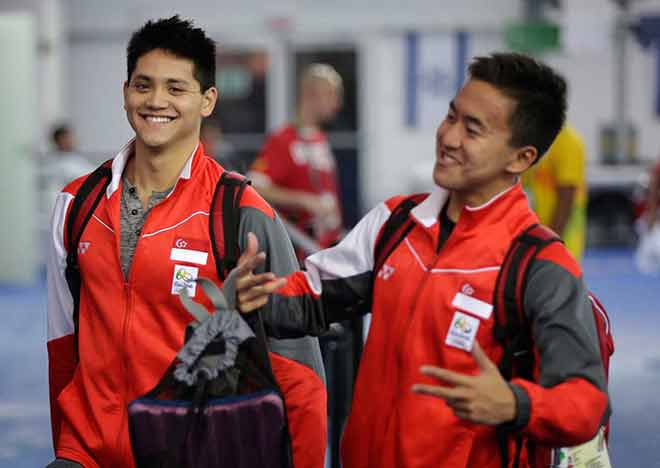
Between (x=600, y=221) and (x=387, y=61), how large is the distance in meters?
5.24

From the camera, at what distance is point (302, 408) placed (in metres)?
2.73

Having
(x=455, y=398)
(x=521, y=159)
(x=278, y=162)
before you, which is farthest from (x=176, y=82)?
(x=278, y=162)

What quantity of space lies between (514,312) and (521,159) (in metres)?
0.34

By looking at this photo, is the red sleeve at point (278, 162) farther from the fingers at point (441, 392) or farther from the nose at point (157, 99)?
the fingers at point (441, 392)

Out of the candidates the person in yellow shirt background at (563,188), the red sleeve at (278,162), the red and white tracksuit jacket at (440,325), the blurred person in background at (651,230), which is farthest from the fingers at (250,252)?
the blurred person in background at (651,230)

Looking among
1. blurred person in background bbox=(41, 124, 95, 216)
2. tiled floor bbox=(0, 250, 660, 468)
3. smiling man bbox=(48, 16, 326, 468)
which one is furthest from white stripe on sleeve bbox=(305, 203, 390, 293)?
blurred person in background bbox=(41, 124, 95, 216)

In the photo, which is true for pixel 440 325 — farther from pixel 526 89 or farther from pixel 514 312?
pixel 526 89

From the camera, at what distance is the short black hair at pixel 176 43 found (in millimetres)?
2793

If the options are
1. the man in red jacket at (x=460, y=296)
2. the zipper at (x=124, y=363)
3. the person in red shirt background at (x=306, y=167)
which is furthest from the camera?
the person in red shirt background at (x=306, y=167)

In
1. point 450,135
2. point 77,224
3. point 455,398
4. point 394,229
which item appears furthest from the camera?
point 77,224

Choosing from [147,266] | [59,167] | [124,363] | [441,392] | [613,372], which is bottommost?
[613,372]

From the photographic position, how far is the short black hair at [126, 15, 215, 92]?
110 inches

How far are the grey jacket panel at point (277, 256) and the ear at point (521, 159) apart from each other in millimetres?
598

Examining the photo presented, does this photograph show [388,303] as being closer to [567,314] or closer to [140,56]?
[567,314]
